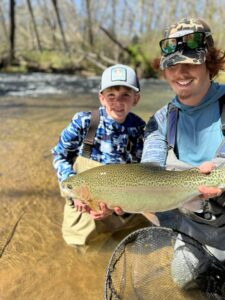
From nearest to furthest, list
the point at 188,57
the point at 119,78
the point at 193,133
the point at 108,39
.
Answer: the point at 188,57
the point at 193,133
the point at 119,78
the point at 108,39

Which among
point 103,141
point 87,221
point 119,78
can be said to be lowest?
point 87,221

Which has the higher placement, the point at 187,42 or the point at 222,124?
the point at 187,42

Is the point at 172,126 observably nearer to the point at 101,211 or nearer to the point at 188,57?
the point at 188,57

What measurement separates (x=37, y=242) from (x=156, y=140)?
5.36ft

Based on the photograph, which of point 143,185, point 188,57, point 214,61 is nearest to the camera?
point 143,185

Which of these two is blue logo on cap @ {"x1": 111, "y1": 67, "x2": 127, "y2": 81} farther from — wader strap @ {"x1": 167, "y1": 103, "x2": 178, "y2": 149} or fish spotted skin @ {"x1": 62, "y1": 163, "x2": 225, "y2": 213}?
fish spotted skin @ {"x1": 62, "y1": 163, "x2": 225, "y2": 213}

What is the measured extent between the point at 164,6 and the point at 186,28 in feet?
103

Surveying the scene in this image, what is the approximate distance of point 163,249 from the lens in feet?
9.82

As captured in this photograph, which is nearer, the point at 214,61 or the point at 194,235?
the point at 214,61

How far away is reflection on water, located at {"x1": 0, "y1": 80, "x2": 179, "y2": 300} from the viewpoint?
3.01 m

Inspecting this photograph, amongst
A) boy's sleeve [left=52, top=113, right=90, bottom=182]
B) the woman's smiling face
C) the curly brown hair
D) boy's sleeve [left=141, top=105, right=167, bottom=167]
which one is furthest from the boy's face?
the curly brown hair

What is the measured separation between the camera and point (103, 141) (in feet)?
11.7

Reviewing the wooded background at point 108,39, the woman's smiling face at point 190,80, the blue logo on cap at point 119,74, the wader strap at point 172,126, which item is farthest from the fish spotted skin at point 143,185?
the wooded background at point 108,39

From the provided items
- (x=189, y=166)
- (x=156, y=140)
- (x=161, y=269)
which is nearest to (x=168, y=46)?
(x=156, y=140)
